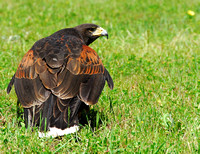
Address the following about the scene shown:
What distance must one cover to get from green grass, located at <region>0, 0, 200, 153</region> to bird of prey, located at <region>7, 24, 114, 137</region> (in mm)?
250

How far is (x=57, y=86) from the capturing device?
4965 mm

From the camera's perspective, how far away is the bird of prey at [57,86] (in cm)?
493

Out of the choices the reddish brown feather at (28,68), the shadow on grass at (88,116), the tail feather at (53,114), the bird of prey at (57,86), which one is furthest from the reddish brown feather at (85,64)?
the shadow on grass at (88,116)

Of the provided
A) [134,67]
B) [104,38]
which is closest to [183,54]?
[134,67]

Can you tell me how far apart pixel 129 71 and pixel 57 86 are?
2777 mm

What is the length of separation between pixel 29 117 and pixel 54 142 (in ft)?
1.76

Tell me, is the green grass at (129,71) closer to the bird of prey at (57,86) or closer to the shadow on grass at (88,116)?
the shadow on grass at (88,116)

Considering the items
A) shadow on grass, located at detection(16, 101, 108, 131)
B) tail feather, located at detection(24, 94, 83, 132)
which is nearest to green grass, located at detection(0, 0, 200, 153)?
shadow on grass, located at detection(16, 101, 108, 131)

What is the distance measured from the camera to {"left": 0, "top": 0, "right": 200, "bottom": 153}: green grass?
4.80 meters

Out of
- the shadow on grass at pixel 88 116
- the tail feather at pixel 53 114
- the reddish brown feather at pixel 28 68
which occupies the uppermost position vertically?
the reddish brown feather at pixel 28 68

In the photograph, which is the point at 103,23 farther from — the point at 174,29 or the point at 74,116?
the point at 74,116

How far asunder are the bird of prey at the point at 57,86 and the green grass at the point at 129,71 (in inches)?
9.8

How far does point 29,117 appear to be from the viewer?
512 centimetres

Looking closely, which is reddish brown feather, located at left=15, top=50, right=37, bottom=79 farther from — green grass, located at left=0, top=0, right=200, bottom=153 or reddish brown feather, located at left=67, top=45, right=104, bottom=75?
green grass, located at left=0, top=0, right=200, bottom=153
